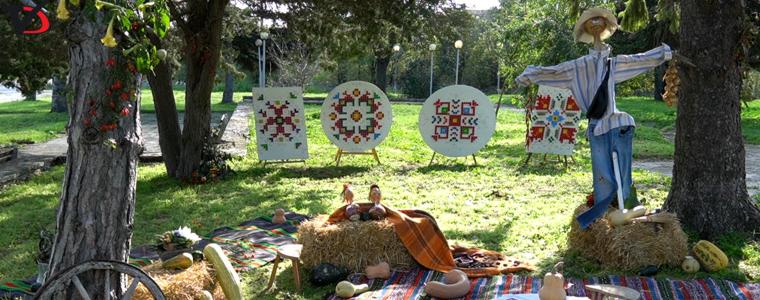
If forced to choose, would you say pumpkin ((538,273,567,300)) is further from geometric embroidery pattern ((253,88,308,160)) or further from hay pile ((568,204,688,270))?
geometric embroidery pattern ((253,88,308,160))

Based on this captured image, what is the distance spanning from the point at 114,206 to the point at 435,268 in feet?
8.68

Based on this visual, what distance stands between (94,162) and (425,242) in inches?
110

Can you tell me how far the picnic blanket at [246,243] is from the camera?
5.62m

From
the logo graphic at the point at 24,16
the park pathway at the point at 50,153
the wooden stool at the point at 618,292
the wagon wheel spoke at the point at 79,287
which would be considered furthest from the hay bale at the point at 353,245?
the park pathway at the point at 50,153

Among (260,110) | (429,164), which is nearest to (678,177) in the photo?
(429,164)

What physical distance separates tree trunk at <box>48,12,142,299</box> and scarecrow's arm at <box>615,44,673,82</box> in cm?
387

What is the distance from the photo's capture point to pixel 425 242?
5.51 m

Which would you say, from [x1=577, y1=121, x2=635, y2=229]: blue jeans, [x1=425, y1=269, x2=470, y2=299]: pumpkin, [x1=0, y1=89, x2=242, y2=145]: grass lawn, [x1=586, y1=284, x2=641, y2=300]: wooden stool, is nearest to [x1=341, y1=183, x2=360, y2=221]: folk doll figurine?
[x1=425, y1=269, x2=470, y2=299]: pumpkin

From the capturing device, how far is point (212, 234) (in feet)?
21.4

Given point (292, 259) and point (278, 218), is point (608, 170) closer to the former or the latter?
point (292, 259)

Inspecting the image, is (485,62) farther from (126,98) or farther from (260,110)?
(126,98)

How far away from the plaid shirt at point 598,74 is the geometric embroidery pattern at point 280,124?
238 inches

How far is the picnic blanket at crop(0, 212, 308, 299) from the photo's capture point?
5617 mm

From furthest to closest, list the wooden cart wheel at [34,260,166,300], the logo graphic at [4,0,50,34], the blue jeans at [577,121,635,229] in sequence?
the blue jeans at [577,121,635,229]
the wooden cart wheel at [34,260,166,300]
the logo graphic at [4,0,50,34]
